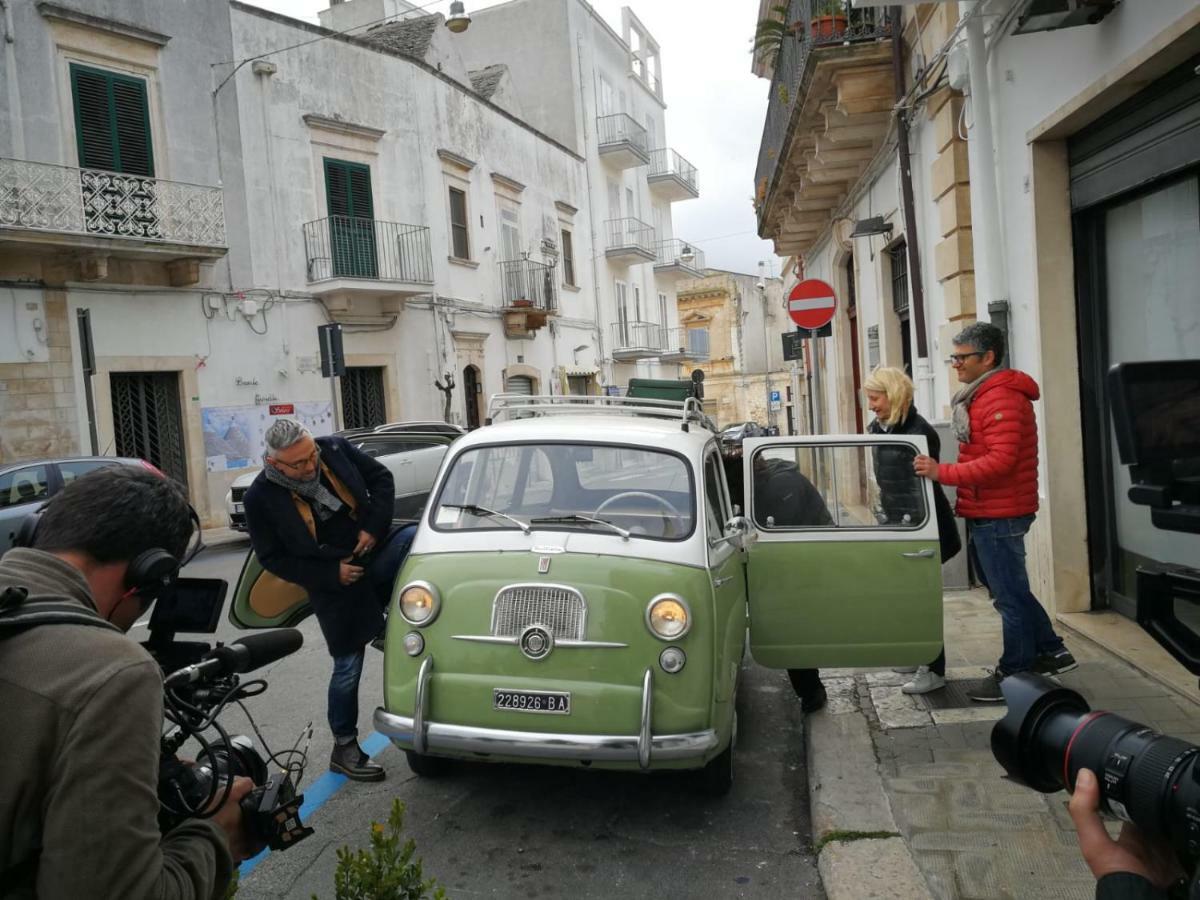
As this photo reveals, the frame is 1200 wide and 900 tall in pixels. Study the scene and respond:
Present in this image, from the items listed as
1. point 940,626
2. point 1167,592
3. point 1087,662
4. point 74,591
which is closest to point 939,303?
point 1087,662

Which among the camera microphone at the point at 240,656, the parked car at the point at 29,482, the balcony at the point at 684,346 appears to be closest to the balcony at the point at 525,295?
the balcony at the point at 684,346

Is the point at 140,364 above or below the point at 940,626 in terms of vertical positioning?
above

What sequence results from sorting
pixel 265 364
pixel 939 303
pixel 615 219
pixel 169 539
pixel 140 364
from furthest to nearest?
1. pixel 615 219
2. pixel 265 364
3. pixel 140 364
4. pixel 939 303
5. pixel 169 539

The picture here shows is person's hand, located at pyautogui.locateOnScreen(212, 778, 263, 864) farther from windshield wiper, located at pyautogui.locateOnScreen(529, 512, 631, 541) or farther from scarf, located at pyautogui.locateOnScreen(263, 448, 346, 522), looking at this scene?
scarf, located at pyautogui.locateOnScreen(263, 448, 346, 522)

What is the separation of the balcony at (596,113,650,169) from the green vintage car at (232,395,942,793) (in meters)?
29.2

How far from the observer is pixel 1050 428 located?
20.9 feet

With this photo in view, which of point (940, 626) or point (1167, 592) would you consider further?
point (940, 626)

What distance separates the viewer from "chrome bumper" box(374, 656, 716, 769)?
3904 millimetres

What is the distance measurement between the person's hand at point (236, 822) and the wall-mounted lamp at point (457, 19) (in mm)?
23218

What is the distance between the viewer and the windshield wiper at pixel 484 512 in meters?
4.54

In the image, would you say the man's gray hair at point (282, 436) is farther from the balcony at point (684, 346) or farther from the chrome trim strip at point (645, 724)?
the balcony at point (684, 346)

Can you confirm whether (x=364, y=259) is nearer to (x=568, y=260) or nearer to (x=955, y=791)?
(x=568, y=260)

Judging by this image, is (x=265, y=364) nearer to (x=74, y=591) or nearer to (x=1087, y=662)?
(x=1087, y=662)

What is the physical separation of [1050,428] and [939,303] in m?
2.71
